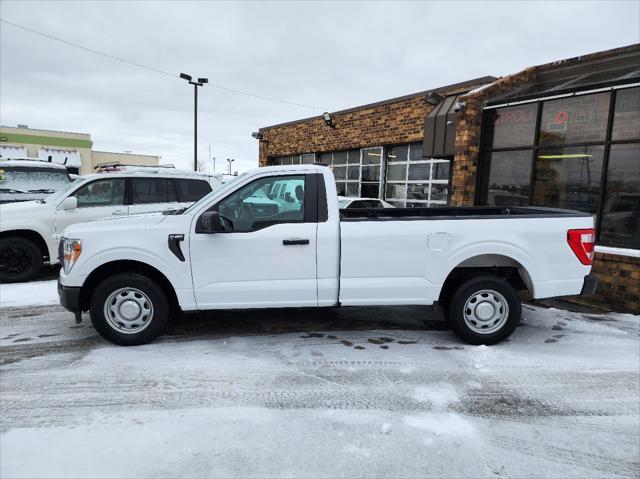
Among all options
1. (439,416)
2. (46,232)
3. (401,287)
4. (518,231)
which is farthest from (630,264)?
(46,232)

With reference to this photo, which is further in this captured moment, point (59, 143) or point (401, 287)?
point (59, 143)

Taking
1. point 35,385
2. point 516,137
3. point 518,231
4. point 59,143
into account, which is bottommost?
point 35,385

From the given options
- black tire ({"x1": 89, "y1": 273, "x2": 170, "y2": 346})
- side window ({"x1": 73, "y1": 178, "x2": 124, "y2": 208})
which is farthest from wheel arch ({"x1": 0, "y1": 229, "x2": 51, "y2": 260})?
black tire ({"x1": 89, "y1": 273, "x2": 170, "y2": 346})

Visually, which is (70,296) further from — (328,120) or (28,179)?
(328,120)

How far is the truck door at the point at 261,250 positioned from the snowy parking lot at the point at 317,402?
0.57 meters

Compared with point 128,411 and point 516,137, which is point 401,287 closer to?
point 128,411

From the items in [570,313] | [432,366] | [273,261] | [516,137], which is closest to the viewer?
[432,366]

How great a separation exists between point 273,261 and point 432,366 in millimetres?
1866

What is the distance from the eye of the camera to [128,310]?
4.24 metres

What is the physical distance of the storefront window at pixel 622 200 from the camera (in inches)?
250

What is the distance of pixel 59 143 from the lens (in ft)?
164

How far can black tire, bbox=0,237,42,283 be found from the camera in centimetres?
693

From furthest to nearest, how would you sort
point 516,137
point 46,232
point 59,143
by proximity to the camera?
point 59,143
point 516,137
point 46,232

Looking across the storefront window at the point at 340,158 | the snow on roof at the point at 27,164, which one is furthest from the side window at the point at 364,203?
the snow on roof at the point at 27,164
